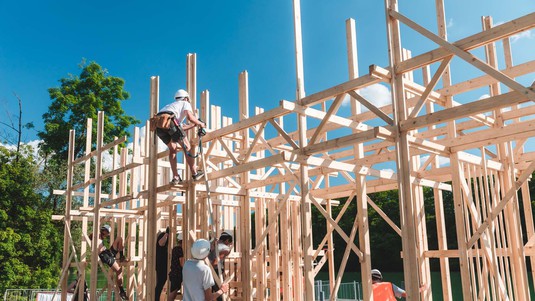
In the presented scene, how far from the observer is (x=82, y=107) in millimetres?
28422

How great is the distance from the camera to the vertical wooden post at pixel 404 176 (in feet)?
18.3

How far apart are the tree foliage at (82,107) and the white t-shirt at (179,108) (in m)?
21.1

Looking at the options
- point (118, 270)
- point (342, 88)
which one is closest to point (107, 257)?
point (118, 270)

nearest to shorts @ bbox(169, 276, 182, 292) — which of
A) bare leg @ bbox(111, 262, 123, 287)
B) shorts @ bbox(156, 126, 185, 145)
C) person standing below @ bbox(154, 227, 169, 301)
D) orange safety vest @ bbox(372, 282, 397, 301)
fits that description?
person standing below @ bbox(154, 227, 169, 301)

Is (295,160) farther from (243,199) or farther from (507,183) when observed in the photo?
(507,183)

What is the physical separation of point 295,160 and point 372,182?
134 inches

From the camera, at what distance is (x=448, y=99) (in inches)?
329

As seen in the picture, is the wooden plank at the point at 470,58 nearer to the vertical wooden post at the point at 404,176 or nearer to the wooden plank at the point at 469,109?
the wooden plank at the point at 469,109

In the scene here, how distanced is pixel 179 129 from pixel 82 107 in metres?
22.4

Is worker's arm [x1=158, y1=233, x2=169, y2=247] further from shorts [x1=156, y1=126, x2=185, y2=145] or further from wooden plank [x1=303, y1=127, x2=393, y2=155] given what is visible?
wooden plank [x1=303, y1=127, x2=393, y2=155]

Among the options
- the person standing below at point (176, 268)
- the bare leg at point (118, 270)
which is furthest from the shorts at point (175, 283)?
the bare leg at point (118, 270)

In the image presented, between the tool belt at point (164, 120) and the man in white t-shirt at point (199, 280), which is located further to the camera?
the tool belt at point (164, 120)

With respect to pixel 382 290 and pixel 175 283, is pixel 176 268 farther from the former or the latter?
pixel 382 290

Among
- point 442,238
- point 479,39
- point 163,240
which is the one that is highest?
point 479,39
